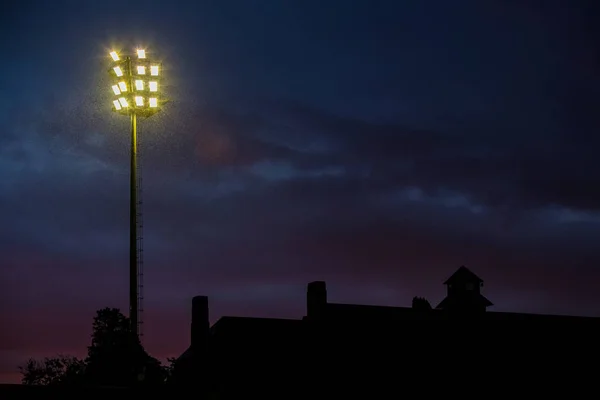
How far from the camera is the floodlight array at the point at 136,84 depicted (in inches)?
1706

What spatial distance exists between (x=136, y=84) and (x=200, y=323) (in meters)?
11.3

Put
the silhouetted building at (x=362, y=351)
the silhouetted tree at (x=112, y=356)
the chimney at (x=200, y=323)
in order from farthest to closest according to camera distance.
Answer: the silhouetted tree at (x=112, y=356), the chimney at (x=200, y=323), the silhouetted building at (x=362, y=351)

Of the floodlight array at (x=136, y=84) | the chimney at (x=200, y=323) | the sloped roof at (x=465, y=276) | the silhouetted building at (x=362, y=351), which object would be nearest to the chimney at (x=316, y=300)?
the silhouetted building at (x=362, y=351)

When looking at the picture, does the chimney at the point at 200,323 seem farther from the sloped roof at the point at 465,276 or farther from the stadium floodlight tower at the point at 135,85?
the sloped roof at the point at 465,276

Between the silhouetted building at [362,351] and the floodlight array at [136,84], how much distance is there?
9.33 m

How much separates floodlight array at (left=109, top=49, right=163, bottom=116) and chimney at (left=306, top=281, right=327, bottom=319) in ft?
36.0

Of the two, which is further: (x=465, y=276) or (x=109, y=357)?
(x=465, y=276)

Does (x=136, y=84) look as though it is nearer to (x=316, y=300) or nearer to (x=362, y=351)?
(x=316, y=300)

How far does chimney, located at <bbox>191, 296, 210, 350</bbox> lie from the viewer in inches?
1607

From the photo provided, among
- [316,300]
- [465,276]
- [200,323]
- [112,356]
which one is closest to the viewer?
[200,323]

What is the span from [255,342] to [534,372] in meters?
11.5

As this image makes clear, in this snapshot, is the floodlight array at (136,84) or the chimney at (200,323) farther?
the floodlight array at (136,84)

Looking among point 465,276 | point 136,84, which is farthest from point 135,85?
point 465,276

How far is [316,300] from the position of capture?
4250cm
